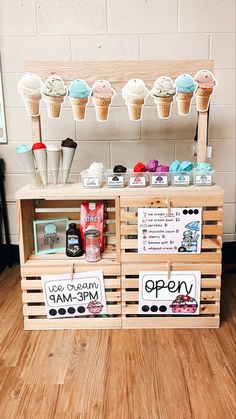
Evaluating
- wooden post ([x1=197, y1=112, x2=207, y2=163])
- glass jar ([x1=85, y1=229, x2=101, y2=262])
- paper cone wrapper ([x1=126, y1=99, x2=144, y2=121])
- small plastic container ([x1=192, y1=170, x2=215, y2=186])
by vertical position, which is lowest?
glass jar ([x1=85, y1=229, x2=101, y2=262])

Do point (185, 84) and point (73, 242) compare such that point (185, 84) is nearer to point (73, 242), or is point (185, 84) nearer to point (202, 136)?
point (202, 136)

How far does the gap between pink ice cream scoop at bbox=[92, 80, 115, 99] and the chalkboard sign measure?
0.79 meters

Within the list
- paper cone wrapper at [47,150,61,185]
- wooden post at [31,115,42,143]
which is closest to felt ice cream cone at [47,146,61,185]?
paper cone wrapper at [47,150,61,185]

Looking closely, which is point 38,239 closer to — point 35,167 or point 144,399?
point 35,167

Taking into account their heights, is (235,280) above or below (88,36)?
below

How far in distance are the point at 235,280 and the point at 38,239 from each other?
1.25 meters

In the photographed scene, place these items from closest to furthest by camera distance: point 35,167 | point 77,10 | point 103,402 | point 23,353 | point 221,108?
point 103,402 → point 23,353 → point 35,167 → point 77,10 → point 221,108

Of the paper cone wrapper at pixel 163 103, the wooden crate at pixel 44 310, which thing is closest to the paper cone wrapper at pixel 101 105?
the paper cone wrapper at pixel 163 103

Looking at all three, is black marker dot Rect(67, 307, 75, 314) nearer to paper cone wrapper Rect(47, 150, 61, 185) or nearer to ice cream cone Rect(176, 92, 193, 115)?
paper cone wrapper Rect(47, 150, 61, 185)

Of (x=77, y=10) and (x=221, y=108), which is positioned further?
(x=221, y=108)

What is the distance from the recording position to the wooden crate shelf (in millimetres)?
1606

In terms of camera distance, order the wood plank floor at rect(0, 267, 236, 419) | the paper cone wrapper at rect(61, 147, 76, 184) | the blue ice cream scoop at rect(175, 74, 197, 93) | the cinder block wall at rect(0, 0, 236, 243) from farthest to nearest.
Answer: the cinder block wall at rect(0, 0, 236, 243) < the paper cone wrapper at rect(61, 147, 76, 184) < the blue ice cream scoop at rect(175, 74, 197, 93) < the wood plank floor at rect(0, 267, 236, 419)

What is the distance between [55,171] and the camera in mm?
1708

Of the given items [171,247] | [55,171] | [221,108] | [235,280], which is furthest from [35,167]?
[235,280]
